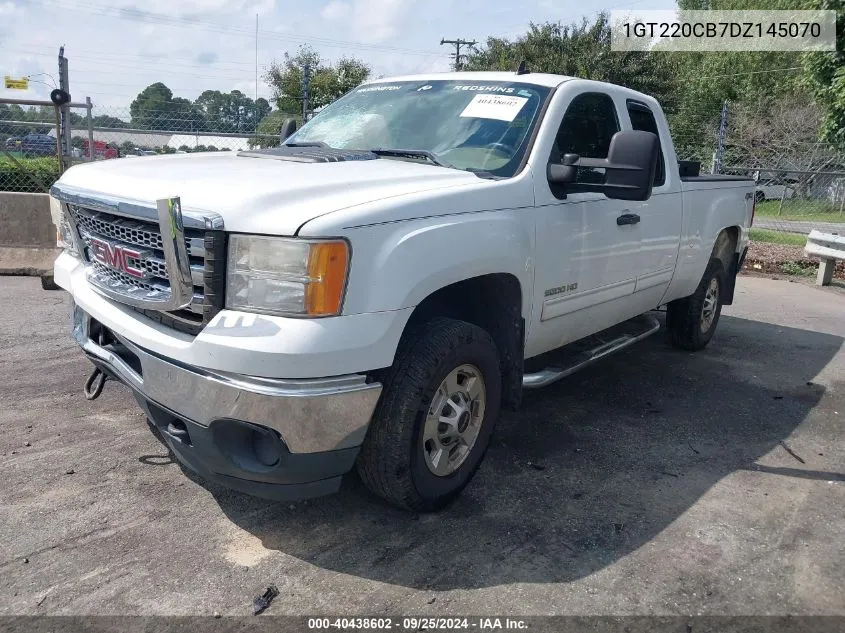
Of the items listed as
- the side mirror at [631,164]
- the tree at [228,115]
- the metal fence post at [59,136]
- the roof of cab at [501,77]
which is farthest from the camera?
the tree at [228,115]

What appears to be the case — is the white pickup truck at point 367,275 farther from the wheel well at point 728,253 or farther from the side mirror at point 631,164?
the wheel well at point 728,253

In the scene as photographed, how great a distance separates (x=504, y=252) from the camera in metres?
3.34

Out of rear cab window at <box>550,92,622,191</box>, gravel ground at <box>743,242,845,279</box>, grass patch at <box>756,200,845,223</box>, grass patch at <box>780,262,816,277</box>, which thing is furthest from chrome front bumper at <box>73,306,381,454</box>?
grass patch at <box>756,200,845,223</box>

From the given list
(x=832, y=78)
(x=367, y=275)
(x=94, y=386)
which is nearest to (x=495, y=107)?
(x=367, y=275)

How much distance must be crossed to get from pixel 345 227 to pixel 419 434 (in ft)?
3.04

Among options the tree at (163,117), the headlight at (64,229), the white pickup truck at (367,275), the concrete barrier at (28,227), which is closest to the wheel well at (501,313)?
the white pickup truck at (367,275)

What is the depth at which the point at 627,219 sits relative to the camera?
4.38 m

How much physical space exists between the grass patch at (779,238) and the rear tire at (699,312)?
26.1 feet

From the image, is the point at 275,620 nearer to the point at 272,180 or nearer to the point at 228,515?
the point at 228,515

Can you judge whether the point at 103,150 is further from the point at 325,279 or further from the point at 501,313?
the point at 325,279

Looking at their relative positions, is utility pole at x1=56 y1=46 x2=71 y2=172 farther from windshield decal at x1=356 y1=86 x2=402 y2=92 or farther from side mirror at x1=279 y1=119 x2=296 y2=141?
windshield decal at x1=356 y1=86 x2=402 y2=92

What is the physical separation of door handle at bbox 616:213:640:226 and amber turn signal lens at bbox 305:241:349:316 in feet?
7.30

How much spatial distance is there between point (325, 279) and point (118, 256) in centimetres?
106

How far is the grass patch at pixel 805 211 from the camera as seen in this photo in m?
22.5
